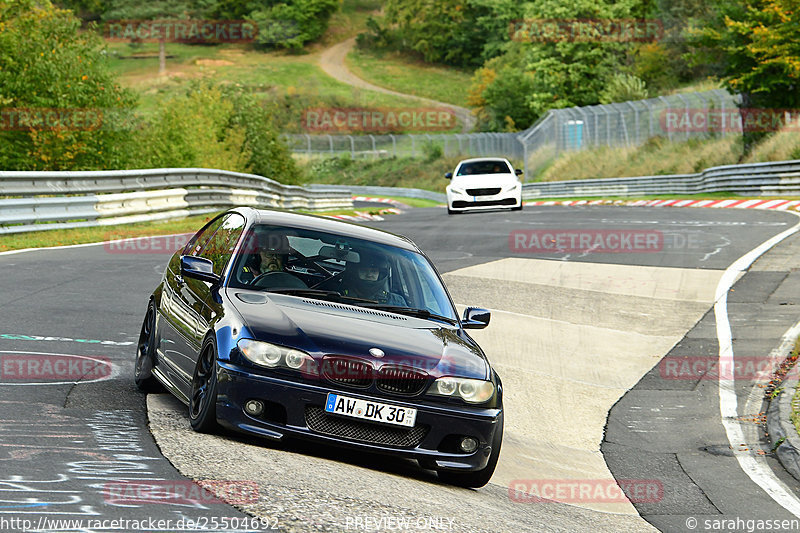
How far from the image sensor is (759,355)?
37.7 feet

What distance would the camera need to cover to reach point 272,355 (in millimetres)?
6039

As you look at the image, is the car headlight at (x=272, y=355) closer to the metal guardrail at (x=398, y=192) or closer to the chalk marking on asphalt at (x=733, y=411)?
the chalk marking on asphalt at (x=733, y=411)

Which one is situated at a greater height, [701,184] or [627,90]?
[627,90]

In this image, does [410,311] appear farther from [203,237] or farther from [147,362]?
[203,237]

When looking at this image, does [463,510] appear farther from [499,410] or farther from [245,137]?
[245,137]

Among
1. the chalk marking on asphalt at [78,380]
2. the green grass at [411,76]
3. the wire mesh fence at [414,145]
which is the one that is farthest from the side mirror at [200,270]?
the green grass at [411,76]

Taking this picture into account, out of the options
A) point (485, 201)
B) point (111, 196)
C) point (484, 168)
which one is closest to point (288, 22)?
point (484, 168)

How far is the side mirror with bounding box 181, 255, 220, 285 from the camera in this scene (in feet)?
23.1

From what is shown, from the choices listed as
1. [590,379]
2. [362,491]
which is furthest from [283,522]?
[590,379]

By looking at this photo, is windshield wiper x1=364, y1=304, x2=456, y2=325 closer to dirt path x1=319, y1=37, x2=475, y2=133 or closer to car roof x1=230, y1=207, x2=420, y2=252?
car roof x1=230, y1=207, x2=420, y2=252

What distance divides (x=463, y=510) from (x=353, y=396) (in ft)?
2.95

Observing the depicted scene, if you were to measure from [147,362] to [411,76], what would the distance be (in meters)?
129

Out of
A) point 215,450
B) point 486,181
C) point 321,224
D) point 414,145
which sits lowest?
point 414,145

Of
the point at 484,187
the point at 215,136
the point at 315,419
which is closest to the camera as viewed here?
the point at 315,419
